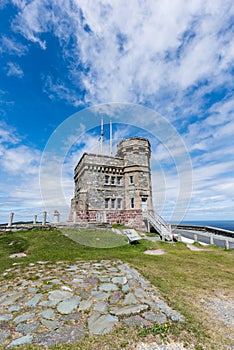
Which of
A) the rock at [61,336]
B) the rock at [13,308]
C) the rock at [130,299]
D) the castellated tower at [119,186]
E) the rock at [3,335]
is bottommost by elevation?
the rock at [3,335]

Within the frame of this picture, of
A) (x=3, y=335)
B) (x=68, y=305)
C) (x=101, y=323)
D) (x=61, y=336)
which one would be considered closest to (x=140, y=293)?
(x=101, y=323)

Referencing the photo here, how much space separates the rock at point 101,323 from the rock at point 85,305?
0.34 meters

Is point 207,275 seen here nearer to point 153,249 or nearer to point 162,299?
point 162,299

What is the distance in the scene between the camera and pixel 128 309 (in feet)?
11.4

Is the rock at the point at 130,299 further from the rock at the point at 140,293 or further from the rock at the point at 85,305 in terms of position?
the rock at the point at 85,305

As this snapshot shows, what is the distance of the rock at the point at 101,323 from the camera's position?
290cm

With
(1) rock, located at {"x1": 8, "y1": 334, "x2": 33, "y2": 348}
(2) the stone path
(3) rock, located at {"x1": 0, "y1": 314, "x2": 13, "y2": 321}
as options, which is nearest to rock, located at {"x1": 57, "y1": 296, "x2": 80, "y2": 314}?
(2) the stone path

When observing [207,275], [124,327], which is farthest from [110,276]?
[207,275]

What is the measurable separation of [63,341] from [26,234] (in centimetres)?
1194

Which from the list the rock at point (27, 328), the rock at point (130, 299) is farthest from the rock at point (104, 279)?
the rock at point (27, 328)

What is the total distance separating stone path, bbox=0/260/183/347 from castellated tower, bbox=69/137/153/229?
15671mm

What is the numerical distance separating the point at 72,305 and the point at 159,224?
15697mm

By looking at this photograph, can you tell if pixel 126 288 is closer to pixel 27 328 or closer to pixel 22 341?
pixel 27 328

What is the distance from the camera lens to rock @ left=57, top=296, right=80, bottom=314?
3493 millimetres
